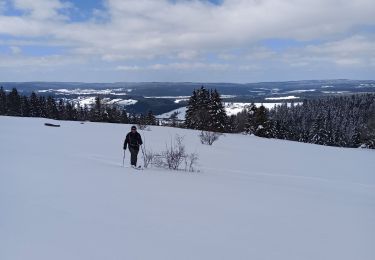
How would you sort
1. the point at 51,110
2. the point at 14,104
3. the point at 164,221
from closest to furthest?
the point at 164,221 < the point at 14,104 < the point at 51,110

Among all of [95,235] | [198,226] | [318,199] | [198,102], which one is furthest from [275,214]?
[198,102]

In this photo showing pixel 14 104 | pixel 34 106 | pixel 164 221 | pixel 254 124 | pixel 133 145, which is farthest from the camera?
pixel 34 106

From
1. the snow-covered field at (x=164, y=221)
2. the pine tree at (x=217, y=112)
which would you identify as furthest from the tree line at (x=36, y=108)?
the snow-covered field at (x=164, y=221)

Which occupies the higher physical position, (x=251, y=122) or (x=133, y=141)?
(x=133, y=141)

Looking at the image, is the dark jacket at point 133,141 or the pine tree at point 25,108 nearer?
the dark jacket at point 133,141

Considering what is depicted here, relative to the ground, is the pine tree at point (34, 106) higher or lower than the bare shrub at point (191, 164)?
higher

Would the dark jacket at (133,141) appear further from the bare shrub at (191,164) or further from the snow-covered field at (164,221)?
the snow-covered field at (164,221)

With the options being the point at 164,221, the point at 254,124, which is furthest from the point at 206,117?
the point at 164,221

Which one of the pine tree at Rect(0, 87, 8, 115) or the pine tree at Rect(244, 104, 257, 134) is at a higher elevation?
the pine tree at Rect(0, 87, 8, 115)

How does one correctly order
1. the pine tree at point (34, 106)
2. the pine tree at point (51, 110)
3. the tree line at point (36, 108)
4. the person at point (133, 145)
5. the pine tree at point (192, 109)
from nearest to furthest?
the person at point (133, 145) → the pine tree at point (192, 109) → the tree line at point (36, 108) → the pine tree at point (34, 106) → the pine tree at point (51, 110)

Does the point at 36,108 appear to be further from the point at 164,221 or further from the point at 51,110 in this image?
the point at 164,221

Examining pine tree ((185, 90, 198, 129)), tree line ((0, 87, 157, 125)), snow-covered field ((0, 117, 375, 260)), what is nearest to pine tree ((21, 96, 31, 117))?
tree line ((0, 87, 157, 125))

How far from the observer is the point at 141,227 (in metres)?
4.54

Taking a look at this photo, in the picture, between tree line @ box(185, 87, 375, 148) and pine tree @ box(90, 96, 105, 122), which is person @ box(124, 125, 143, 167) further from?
pine tree @ box(90, 96, 105, 122)
